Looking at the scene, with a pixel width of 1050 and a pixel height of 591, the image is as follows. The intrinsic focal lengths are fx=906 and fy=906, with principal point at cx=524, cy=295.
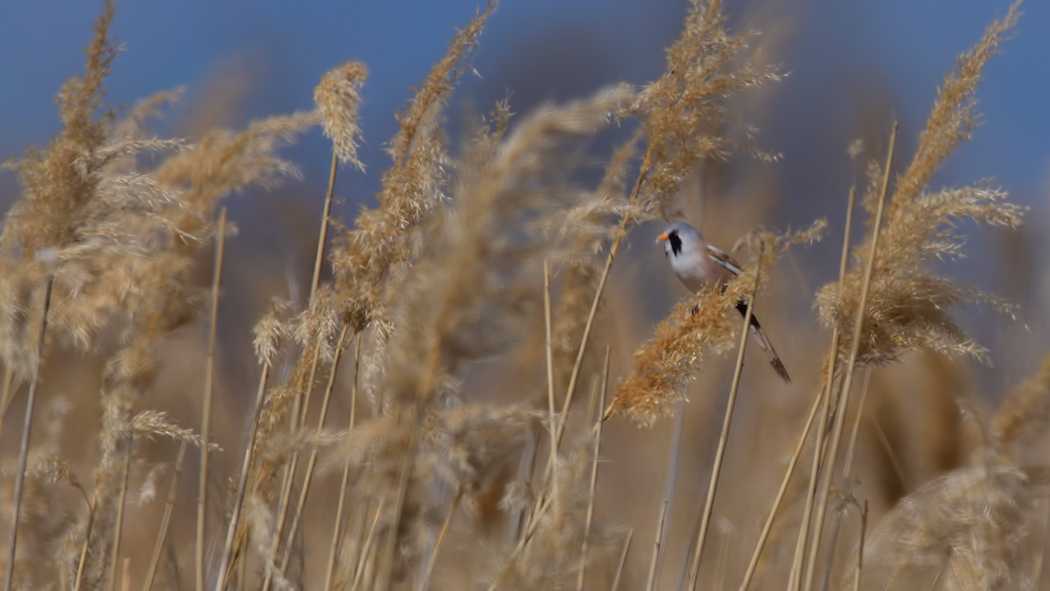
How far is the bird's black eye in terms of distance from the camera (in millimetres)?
2968

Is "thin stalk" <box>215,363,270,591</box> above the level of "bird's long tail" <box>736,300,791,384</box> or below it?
below

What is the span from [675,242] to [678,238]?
0.06 ft

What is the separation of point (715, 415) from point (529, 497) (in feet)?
4.92

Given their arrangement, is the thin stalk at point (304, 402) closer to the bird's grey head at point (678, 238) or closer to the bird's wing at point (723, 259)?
the bird's wing at point (723, 259)

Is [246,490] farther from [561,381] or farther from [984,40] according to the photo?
[984,40]

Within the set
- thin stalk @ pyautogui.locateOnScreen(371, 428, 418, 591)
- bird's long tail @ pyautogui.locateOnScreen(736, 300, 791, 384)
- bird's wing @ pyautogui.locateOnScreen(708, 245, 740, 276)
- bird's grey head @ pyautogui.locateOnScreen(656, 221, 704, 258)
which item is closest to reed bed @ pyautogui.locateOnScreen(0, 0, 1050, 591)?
thin stalk @ pyautogui.locateOnScreen(371, 428, 418, 591)

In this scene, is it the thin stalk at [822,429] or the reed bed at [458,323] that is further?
the thin stalk at [822,429]

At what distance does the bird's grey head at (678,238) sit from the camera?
2904 mm

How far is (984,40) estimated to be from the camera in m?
1.35

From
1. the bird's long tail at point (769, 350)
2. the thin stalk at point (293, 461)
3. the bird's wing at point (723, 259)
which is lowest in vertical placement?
the thin stalk at point (293, 461)

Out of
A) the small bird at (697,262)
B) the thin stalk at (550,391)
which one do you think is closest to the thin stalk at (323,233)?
the thin stalk at (550,391)

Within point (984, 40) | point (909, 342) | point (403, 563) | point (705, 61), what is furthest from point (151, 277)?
point (984, 40)

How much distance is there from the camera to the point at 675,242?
3.03 m

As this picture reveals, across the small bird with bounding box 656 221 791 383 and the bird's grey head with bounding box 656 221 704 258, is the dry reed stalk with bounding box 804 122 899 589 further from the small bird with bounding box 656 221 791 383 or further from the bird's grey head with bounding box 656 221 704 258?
the bird's grey head with bounding box 656 221 704 258
